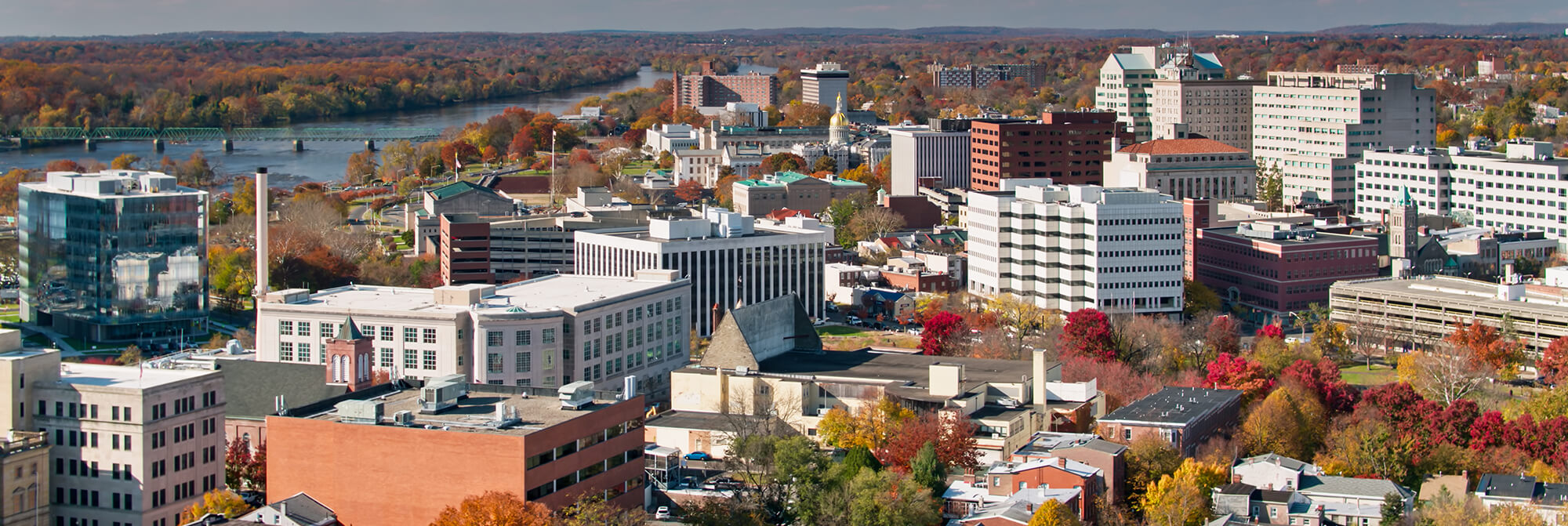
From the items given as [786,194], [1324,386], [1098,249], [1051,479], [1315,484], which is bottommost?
[1315,484]

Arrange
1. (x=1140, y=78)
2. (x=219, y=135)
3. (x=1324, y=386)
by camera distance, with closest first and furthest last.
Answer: (x=1324, y=386) < (x=1140, y=78) < (x=219, y=135)

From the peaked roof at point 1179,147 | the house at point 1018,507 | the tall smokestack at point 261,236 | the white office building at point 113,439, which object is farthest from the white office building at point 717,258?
the peaked roof at point 1179,147

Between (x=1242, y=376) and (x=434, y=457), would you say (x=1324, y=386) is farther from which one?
(x=434, y=457)

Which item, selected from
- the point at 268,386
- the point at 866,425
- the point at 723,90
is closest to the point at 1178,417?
the point at 866,425

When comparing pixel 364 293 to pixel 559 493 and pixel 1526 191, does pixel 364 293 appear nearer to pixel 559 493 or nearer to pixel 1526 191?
pixel 559 493

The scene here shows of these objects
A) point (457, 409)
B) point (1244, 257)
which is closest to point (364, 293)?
point (457, 409)
